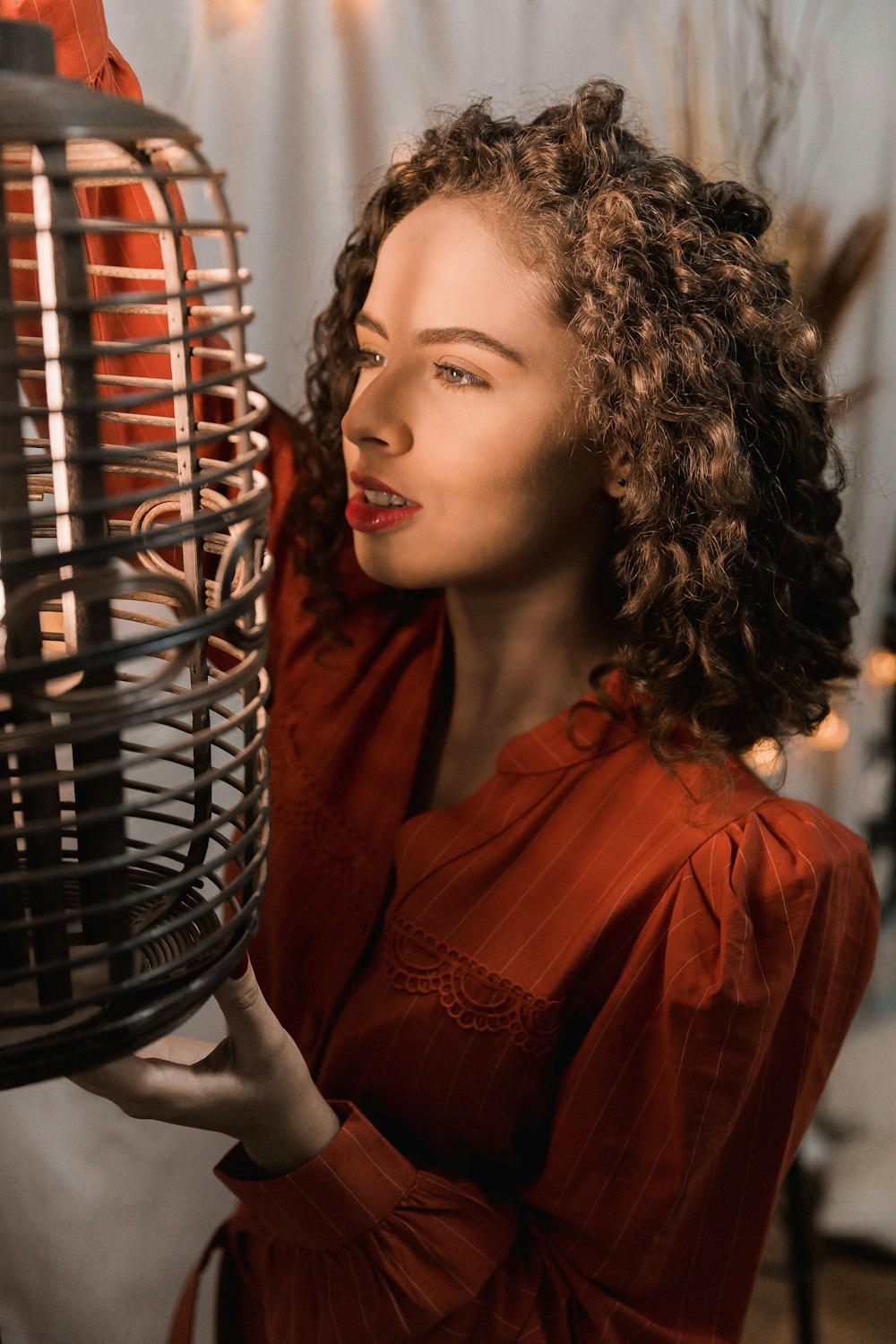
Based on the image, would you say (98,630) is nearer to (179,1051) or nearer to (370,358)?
(179,1051)

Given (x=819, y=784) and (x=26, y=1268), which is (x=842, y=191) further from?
(x=26, y=1268)

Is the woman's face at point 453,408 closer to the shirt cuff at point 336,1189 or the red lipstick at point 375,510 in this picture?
the red lipstick at point 375,510

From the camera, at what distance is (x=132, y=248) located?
1.02 meters

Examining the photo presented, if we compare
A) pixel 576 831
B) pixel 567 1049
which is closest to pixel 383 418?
pixel 576 831

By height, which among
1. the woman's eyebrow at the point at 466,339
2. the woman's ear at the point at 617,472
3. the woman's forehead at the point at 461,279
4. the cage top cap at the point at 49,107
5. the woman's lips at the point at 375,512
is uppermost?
the cage top cap at the point at 49,107

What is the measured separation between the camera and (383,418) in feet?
2.97

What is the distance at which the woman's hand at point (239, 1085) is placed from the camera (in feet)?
2.28

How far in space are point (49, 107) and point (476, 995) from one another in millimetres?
764

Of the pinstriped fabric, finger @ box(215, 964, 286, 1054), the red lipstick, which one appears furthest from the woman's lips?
finger @ box(215, 964, 286, 1054)

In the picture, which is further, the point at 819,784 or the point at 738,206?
the point at 819,784

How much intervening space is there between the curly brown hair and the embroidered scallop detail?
0.83 feet

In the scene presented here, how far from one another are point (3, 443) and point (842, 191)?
58.8 inches

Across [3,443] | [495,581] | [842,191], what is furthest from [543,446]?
[842,191]

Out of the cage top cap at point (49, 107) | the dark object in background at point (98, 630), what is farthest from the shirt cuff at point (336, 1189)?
the cage top cap at point (49, 107)
